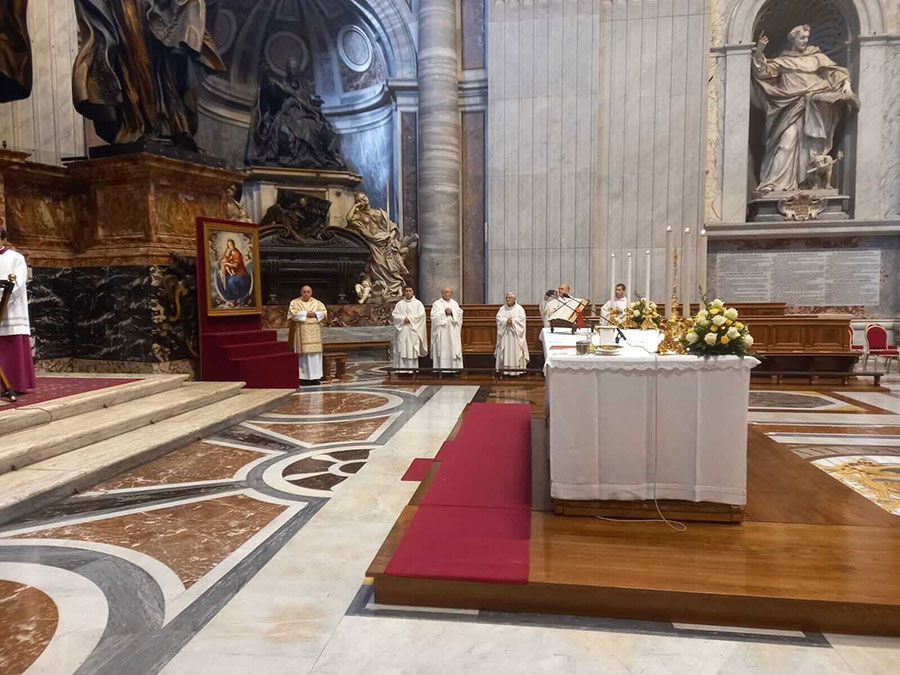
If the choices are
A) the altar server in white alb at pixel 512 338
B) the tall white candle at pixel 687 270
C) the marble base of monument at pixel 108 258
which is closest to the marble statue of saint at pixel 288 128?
the marble base of monument at pixel 108 258

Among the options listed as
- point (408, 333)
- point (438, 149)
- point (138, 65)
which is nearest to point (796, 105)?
point (438, 149)

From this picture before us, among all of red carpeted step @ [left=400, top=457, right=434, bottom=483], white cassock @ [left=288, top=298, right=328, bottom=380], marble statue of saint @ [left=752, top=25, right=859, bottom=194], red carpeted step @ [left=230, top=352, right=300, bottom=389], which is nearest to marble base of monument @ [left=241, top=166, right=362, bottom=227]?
white cassock @ [left=288, top=298, right=328, bottom=380]

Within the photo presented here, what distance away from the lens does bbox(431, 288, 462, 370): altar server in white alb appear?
33.8 feet

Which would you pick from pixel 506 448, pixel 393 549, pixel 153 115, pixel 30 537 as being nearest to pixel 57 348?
pixel 153 115

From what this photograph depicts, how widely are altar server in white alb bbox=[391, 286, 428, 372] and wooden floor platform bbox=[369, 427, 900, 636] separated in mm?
6968

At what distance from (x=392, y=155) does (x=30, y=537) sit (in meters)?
12.6

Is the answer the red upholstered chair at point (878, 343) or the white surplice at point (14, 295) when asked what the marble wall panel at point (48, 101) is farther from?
the red upholstered chair at point (878, 343)

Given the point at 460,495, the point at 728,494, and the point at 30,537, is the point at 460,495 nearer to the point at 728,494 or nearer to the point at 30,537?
the point at 728,494

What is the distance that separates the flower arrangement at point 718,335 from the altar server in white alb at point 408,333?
719 cm

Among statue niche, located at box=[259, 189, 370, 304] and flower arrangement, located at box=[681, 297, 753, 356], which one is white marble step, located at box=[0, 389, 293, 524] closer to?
flower arrangement, located at box=[681, 297, 753, 356]

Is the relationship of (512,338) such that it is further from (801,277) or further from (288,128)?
(288,128)

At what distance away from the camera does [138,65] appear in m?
8.35

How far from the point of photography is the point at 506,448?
15.6 feet

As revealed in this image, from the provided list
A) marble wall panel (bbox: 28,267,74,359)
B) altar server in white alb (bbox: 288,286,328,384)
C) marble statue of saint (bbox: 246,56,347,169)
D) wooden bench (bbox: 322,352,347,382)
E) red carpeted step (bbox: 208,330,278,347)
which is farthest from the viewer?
marble statue of saint (bbox: 246,56,347,169)
